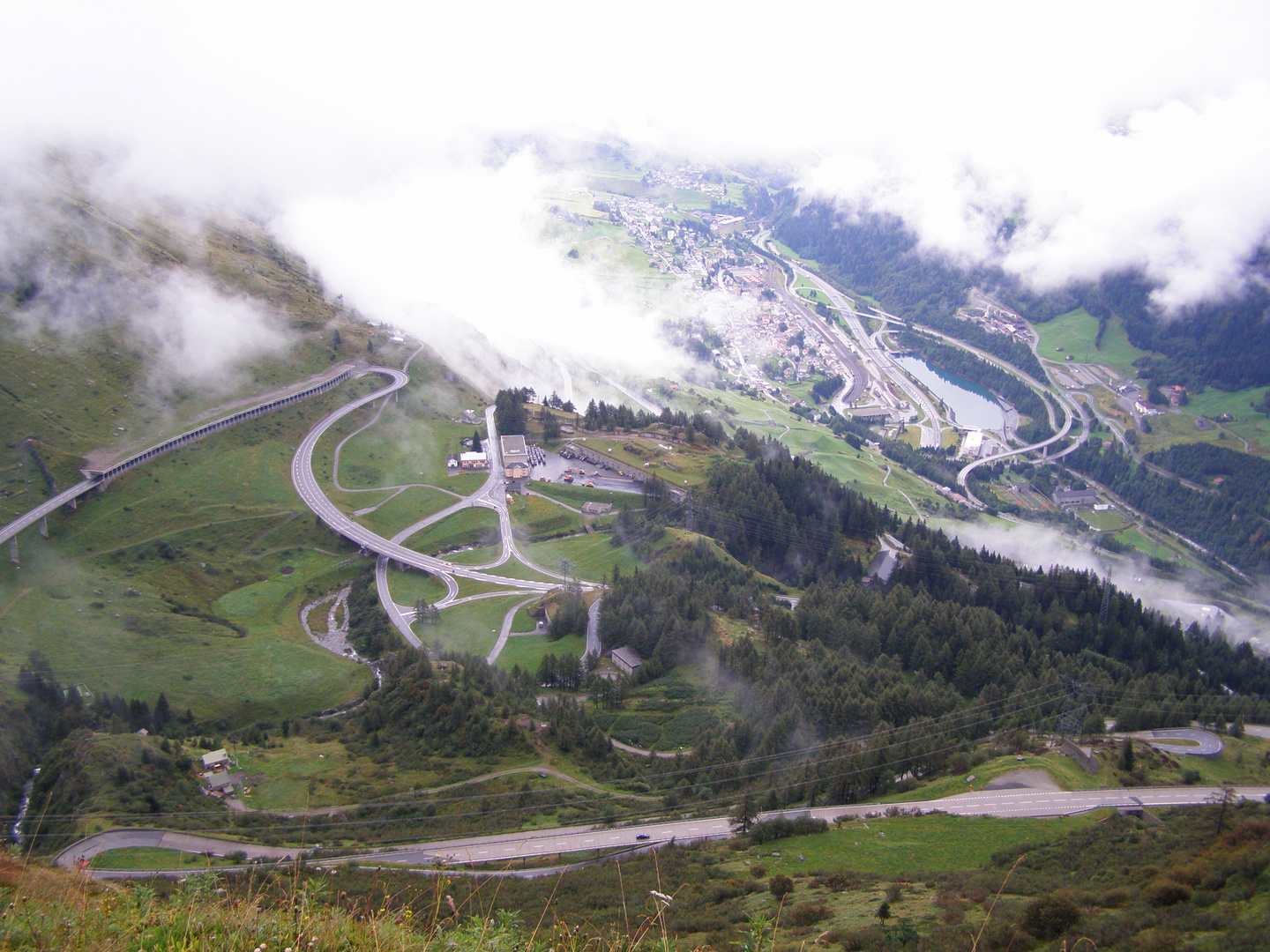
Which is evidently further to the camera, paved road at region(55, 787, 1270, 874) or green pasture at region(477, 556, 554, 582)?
green pasture at region(477, 556, 554, 582)

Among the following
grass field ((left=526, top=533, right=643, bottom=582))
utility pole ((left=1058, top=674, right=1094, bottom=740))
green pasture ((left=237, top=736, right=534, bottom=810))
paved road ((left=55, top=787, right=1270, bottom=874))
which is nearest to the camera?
paved road ((left=55, top=787, right=1270, bottom=874))

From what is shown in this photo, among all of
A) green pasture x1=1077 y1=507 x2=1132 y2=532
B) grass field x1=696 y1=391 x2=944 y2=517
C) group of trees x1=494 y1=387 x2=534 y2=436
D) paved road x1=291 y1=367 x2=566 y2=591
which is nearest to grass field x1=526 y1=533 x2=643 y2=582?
paved road x1=291 y1=367 x2=566 y2=591

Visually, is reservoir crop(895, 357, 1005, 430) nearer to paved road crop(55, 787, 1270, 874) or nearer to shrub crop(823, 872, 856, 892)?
paved road crop(55, 787, 1270, 874)

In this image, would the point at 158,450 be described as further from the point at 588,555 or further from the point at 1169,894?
the point at 1169,894

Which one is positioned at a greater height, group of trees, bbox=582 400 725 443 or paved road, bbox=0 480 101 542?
group of trees, bbox=582 400 725 443

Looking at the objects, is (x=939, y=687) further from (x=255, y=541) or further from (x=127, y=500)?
(x=127, y=500)

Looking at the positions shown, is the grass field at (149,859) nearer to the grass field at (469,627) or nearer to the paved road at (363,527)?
the grass field at (469,627)

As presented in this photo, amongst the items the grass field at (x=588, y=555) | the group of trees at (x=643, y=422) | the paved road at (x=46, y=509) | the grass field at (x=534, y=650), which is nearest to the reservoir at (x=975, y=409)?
the group of trees at (x=643, y=422)
